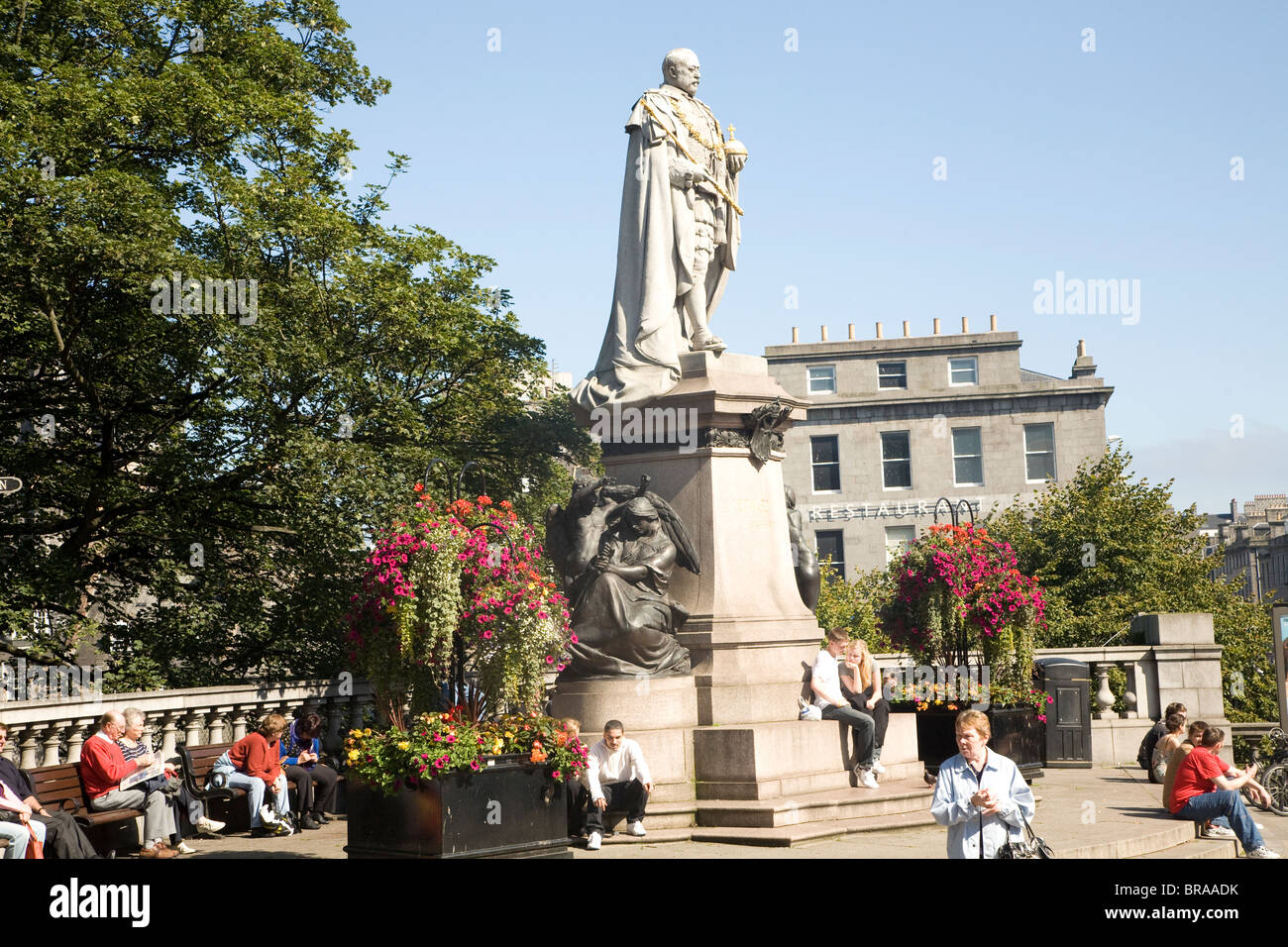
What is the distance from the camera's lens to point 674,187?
16.2m

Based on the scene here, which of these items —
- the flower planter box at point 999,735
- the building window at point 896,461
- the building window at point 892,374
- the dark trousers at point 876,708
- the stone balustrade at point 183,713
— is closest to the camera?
the stone balustrade at point 183,713

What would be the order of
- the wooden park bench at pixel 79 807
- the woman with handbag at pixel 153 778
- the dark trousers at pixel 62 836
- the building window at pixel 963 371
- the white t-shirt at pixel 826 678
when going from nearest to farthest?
the dark trousers at pixel 62 836 < the wooden park bench at pixel 79 807 < the woman with handbag at pixel 153 778 < the white t-shirt at pixel 826 678 < the building window at pixel 963 371

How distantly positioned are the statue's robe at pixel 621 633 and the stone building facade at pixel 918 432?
160ft

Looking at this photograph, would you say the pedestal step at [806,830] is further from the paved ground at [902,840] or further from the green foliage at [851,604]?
the green foliage at [851,604]

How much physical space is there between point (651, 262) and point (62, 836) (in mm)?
8635

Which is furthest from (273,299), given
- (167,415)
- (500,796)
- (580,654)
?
(500,796)

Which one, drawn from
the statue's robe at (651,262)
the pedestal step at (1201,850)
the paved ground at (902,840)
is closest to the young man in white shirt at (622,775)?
the paved ground at (902,840)

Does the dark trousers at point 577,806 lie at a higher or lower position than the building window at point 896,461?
lower

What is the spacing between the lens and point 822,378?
220ft

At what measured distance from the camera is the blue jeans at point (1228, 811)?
13156 millimetres

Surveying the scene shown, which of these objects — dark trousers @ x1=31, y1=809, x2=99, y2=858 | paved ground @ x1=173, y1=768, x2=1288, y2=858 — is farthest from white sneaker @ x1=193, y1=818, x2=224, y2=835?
dark trousers @ x1=31, y1=809, x2=99, y2=858

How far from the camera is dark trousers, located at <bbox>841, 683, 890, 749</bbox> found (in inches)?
584
